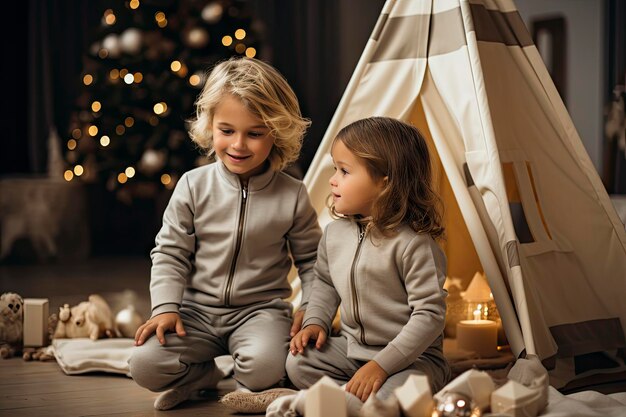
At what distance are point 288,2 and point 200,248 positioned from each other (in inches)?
165

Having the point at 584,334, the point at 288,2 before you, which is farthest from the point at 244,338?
the point at 288,2

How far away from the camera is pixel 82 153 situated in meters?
4.75

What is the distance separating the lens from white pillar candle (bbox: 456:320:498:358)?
2445 mm

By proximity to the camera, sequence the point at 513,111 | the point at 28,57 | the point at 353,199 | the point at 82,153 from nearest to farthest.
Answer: the point at 353,199, the point at 513,111, the point at 82,153, the point at 28,57

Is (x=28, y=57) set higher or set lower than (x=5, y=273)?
higher

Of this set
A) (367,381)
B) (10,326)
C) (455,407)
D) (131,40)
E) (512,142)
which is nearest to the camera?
(455,407)

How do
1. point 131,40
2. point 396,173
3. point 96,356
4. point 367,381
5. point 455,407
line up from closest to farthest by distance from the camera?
point 455,407, point 367,381, point 396,173, point 96,356, point 131,40

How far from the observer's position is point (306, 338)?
6.35 feet

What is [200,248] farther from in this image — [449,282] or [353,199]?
[449,282]

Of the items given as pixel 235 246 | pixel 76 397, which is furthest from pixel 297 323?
pixel 76 397

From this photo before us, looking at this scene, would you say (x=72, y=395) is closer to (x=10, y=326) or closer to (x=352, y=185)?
(x=10, y=326)

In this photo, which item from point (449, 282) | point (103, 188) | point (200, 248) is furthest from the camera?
point (103, 188)

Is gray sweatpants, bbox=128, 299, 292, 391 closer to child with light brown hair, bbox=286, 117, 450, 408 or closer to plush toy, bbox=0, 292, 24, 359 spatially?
child with light brown hair, bbox=286, 117, 450, 408

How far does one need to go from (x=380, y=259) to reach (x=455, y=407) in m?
0.42
